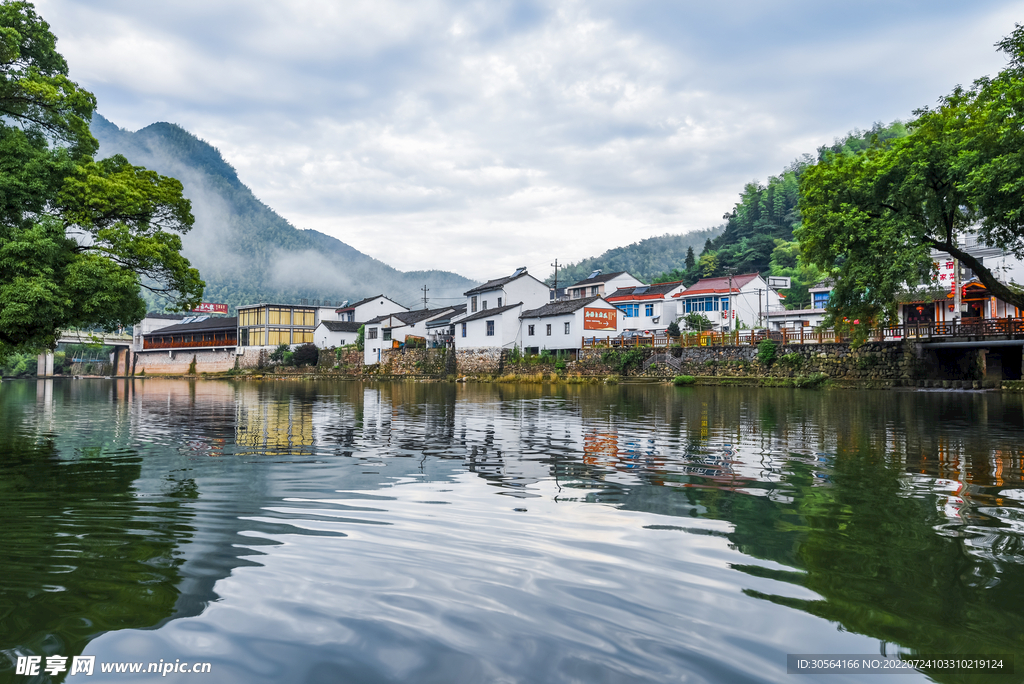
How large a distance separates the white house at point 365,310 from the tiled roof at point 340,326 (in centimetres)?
190

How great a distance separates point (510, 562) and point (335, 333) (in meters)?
67.8

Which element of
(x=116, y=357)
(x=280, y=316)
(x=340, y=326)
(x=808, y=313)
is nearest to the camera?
(x=808, y=313)

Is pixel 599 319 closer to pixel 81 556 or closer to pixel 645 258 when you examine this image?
pixel 81 556

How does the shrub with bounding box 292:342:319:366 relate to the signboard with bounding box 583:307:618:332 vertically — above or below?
below

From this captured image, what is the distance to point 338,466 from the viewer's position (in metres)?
9.07

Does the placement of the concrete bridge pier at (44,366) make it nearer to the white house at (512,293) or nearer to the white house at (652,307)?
the white house at (512,293)

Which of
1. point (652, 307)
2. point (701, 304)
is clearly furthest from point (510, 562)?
point (652, 307)

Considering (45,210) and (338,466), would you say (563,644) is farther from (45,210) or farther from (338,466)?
(45,210)

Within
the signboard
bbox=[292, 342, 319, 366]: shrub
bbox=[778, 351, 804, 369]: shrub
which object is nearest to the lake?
bbox=[778, 351, 804, 369]: shrub

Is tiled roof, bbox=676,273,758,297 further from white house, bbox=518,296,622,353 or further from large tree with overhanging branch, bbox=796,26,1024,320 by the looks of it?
large tree with overhanging branch, bbox=796,26,1024,320

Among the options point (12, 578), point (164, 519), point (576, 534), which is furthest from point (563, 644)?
point (164, 519)

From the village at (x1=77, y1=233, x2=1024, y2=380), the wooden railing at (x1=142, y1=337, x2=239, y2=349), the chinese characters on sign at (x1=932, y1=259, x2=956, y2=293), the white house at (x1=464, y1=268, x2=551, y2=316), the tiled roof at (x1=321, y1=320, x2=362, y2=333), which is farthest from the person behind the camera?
the wooden railing at (x1=142, y1=337, x2=239, y2=349)

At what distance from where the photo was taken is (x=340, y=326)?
70.1 meters

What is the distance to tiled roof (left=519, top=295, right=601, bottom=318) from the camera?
4978cm
